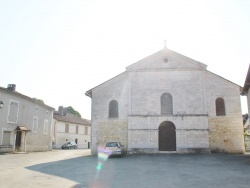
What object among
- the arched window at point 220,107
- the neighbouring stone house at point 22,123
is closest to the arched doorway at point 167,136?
the arched window at point 220,107

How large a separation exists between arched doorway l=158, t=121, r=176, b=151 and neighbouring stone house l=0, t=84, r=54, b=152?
13994 millimetres

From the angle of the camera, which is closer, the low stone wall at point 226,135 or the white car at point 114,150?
the white car at point 114,150

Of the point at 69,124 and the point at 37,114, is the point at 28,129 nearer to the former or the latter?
the point at 37,114

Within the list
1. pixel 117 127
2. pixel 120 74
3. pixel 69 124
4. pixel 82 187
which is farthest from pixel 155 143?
pixel 69 124

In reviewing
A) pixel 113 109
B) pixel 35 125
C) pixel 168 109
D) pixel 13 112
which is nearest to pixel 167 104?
pixel 168 109

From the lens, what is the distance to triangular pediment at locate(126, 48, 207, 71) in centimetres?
2431

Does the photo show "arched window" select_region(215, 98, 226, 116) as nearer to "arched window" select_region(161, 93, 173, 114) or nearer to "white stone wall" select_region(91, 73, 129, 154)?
"arched window" select_region(161, 93, 173, 114)

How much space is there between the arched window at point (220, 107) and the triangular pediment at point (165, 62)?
3.75 metres

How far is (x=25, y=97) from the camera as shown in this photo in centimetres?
2667

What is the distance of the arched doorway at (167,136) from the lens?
76.7ft

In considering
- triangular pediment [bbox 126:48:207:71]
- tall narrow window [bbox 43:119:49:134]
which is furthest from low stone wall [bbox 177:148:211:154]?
tall narrow window [bbox 43:119:49:134]

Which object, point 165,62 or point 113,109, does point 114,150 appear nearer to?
point 113,109

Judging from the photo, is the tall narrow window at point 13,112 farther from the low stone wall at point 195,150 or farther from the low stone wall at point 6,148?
the low stone wall at point 195,150

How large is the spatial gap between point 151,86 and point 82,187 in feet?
57.7
